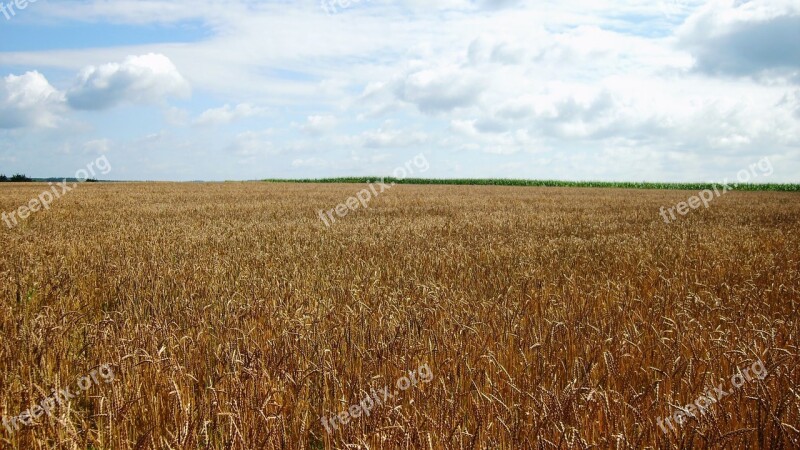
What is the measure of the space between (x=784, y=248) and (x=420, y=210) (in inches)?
410

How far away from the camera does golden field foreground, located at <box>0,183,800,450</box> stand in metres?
2.84

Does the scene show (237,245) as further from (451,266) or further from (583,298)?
(583,298)

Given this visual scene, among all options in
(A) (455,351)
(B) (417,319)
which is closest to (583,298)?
(B) (417,319)

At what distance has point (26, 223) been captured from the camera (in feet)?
43.0

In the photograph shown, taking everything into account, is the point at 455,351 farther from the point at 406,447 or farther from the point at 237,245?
the point at 237,245

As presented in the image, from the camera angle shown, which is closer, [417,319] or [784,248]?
[417,319]

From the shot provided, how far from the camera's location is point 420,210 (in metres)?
18.4

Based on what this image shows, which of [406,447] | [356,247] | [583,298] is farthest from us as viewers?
[356,247]

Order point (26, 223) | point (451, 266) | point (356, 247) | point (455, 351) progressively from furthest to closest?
1. point (26, 223)
2. point (356, 247)
3. point (451, 266)
4. point (455, 351)

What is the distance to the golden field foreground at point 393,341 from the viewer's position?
2.84 metres

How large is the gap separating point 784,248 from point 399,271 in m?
7.50

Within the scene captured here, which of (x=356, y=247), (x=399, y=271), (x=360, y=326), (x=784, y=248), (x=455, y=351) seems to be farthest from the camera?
(x=784, y=248)

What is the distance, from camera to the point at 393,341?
3.99 meters

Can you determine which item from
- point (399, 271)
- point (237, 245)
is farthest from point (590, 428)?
point (237, 245)
